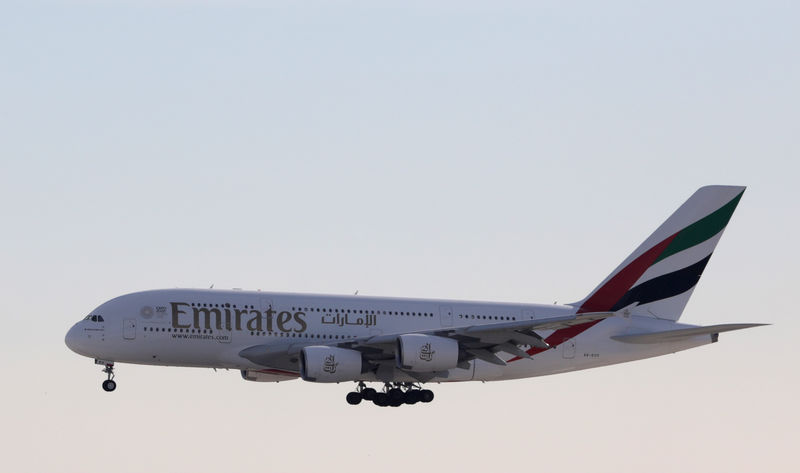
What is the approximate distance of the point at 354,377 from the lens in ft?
202

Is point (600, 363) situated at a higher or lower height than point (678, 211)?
lower

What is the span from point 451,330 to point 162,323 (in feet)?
40.3

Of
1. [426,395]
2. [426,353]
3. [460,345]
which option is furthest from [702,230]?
[426,353]

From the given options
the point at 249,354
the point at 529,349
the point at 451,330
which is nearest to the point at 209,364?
the point at 249,354

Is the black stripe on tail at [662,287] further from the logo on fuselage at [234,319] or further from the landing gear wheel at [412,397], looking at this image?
the logo on fuselage at [234,319]

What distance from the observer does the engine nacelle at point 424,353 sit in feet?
197

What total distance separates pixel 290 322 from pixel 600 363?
48.7 ft

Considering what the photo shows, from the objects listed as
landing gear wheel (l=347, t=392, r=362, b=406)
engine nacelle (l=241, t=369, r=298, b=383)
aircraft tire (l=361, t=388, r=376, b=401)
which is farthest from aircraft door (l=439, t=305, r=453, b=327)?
engine nacelle (l=241, t=369, r=298, b=383)

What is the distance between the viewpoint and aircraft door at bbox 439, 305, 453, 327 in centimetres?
6500

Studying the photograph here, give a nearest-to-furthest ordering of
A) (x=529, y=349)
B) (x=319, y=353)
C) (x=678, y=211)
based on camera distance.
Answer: (x=319, y=353) → (x=529, y=349) → (x=678, y=211)

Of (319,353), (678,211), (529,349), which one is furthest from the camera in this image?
(678,211)

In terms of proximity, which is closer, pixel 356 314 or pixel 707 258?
pixel 356 314

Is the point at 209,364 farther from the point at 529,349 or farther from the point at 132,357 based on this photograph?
the point at 529,349

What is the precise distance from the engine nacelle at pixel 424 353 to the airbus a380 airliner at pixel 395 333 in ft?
0.17
